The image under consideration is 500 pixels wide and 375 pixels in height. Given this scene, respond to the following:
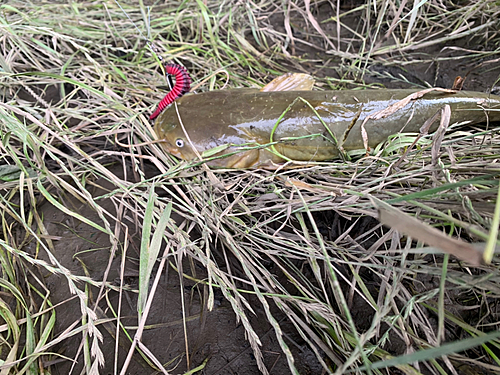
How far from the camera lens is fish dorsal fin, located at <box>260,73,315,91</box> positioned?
2.16 m

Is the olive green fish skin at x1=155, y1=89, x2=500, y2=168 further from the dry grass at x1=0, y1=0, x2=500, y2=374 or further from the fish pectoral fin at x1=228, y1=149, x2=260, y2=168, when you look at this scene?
the dry grass at x1=0, y1=0, x2=500, y2=374

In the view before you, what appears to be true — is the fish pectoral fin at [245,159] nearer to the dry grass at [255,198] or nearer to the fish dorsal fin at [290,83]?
the dry grass at [255,198]

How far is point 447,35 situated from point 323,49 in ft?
3.11

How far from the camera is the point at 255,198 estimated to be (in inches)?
67.4

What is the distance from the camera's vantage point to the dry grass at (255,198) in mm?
1181

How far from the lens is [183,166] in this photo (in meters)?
1.73

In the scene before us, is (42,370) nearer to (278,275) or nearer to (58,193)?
(58,193)

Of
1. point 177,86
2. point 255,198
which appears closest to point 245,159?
point 255,198

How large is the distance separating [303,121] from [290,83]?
43 cm

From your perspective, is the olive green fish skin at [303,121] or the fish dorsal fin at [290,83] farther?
the fish dorsal fin at [290,83]

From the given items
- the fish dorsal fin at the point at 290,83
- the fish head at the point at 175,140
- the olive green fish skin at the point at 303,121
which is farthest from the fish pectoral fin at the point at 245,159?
the fish dorsal fin at the point at 290,83

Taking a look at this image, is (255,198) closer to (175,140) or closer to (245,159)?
(245,159)

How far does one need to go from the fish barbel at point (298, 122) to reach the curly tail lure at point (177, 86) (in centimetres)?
8

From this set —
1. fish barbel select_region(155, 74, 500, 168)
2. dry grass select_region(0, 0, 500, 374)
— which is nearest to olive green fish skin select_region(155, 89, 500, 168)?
fish barbel select_region(155, 74, 500, 168)
